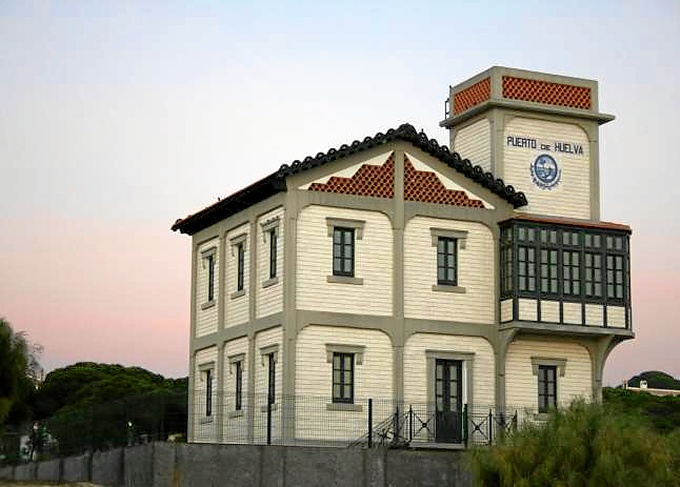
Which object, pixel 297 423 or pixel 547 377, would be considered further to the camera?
pixel 547 377

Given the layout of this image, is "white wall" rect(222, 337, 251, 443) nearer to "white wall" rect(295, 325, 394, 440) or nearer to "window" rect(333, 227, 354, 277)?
"white wall" rect(295, 325, 394, 440)

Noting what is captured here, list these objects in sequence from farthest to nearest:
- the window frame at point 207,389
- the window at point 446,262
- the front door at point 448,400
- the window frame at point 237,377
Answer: the window frame at point 207,389, the window frame at point 237,377, the window at point 446,262, the front door at point 448,400

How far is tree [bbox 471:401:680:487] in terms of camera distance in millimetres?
35469

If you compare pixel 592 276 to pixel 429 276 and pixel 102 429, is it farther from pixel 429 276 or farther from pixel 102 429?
pixel 102 429

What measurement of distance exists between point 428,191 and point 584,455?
12.3 metres

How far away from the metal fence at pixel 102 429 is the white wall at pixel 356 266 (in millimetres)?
5431

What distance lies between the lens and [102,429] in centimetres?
4678

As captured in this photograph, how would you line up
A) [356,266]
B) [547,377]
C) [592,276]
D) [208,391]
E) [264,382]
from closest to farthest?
[356,266], [264,382], [592,276], [547,377], [208,391]

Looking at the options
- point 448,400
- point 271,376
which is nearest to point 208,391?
point 271,376

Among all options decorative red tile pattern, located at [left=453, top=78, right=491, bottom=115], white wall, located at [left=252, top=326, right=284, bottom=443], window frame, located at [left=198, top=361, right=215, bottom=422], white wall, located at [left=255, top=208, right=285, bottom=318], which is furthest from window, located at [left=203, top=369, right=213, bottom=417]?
decorative red tile pattern, located at [left=453, top=78, right=491, bottom=115]

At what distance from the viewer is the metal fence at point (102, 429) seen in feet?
147

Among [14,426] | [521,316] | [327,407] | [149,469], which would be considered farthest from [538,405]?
[14,426]

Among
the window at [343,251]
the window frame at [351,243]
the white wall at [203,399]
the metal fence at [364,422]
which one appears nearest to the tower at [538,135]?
the window frame at [351,243]

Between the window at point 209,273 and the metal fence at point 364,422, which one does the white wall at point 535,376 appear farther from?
the window at point 209,273
